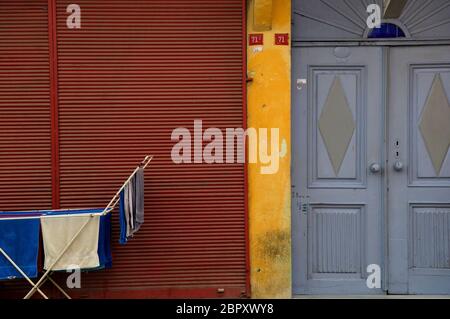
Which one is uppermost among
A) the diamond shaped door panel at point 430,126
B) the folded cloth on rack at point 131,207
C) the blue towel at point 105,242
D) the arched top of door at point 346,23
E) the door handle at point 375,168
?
the arched top of door at point 346,23

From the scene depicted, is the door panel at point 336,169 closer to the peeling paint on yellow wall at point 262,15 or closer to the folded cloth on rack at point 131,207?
the peeling paint on yellow wall at point 262,15

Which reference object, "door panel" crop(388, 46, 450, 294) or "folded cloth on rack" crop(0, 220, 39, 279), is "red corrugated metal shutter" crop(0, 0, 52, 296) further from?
"door panel" crop(388, 46, 450, 294)

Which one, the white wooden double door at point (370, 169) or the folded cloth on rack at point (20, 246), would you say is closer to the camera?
the folded cloth on rack at point (20, 246)

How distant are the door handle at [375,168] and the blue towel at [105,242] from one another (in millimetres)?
2921

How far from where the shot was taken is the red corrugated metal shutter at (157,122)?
5984 millimetres

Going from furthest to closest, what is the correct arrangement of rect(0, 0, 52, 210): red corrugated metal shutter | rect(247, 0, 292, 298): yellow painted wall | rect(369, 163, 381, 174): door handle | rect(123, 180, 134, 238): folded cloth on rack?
rect(369, 163, 381, 174): door handle
rect(247, 0, 292, 298): yellow painted wall
rect(0, 0, 52, 210): red corrugated metal shutter
rect(123, 180, 134, 238): folded cloth on rack

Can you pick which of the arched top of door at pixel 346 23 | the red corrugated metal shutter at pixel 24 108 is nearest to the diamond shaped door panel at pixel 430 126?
the arched top of door at pixel 346 23

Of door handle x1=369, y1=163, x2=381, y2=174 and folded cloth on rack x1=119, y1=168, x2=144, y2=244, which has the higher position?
door handle x1=369, y1=163, x2=381, y2=174

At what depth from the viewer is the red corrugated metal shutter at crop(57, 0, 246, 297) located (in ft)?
19.6

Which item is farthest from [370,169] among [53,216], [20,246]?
[20,246]

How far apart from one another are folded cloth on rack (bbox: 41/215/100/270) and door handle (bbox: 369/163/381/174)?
3.02 metres

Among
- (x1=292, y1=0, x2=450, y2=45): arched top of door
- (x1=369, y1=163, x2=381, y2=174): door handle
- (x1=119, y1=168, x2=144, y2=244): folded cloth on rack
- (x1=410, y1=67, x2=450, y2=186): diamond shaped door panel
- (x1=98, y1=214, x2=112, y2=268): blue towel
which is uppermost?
(x1=292, y1=0, x2=450, y2=45): arched top of door

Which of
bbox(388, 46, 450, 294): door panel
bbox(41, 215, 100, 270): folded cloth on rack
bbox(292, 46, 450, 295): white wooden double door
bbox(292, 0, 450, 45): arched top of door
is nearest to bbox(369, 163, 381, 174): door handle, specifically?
bbox(292, 46, 450, 295): white wooden double door

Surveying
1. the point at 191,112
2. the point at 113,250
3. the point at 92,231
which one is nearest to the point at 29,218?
the point at 92,231
